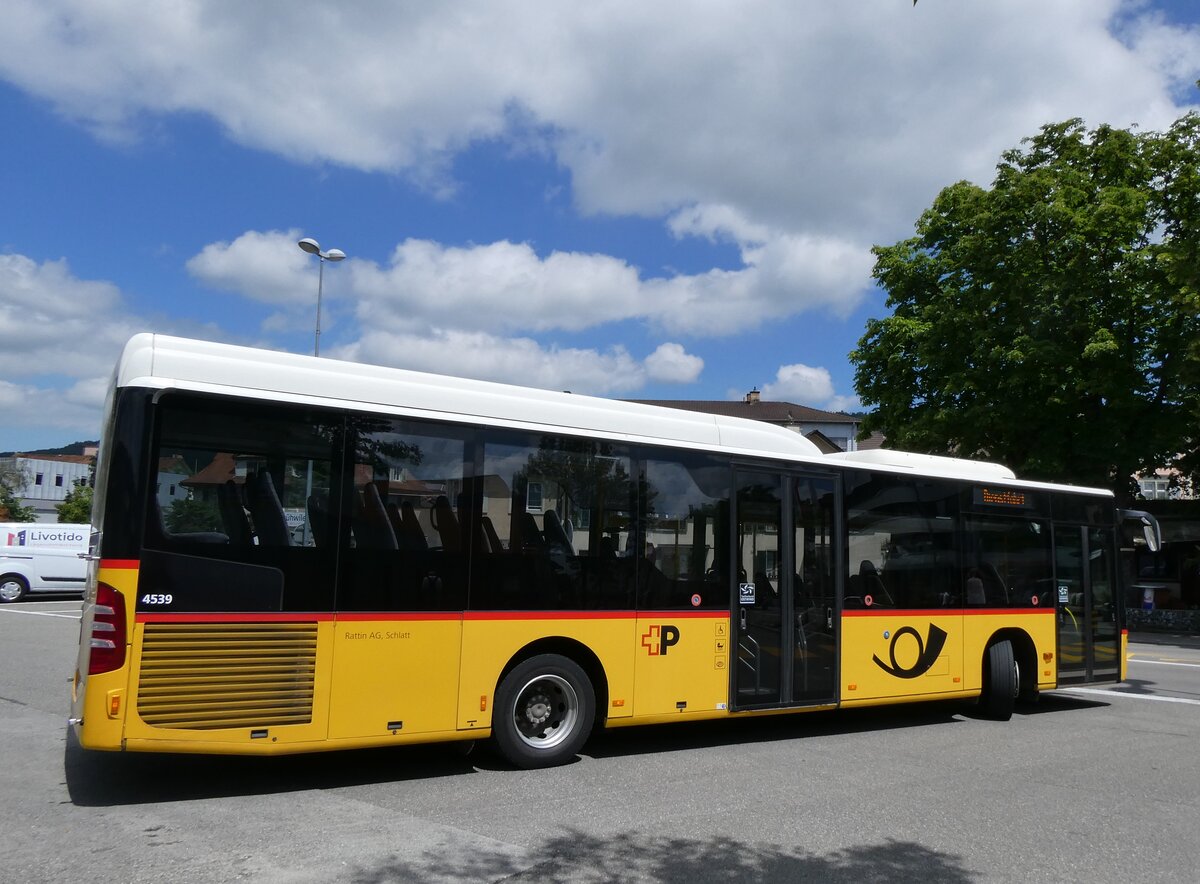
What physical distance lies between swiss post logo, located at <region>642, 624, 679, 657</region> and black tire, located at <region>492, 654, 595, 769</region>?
0.66 m

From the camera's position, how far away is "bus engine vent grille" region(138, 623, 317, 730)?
6367 mm

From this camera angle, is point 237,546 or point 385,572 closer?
point 237,546

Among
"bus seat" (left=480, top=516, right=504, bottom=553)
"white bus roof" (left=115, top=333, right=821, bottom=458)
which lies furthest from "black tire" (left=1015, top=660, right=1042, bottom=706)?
"bus seat" (left=480, top=516, right=504, bottom=553)

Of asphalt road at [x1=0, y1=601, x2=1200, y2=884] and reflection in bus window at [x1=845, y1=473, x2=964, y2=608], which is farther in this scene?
reflection in bus window at [x1=845, y1=473, x2=964, y2=608]

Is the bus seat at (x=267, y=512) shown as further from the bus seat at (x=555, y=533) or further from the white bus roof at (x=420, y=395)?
the bus seat at (x=555, y=533)

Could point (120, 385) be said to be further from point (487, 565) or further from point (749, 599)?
point (749, 599)

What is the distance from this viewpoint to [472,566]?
7719 mm

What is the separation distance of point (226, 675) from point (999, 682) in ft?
28.6

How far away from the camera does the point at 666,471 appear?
8.96 meters

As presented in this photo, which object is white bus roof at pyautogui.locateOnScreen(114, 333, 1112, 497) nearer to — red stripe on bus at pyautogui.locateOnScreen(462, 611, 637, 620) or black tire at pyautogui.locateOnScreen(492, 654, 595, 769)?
red stripe on bus at pyautogui.locateOnScreen(462, 611, 637, 620)

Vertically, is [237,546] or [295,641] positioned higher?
[237,546]

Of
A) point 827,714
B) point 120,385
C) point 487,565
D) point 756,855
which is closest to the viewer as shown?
point 756,855

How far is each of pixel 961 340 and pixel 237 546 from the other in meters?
27.5

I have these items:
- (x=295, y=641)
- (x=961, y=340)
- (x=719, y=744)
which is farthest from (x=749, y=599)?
(x=961, y=340)
